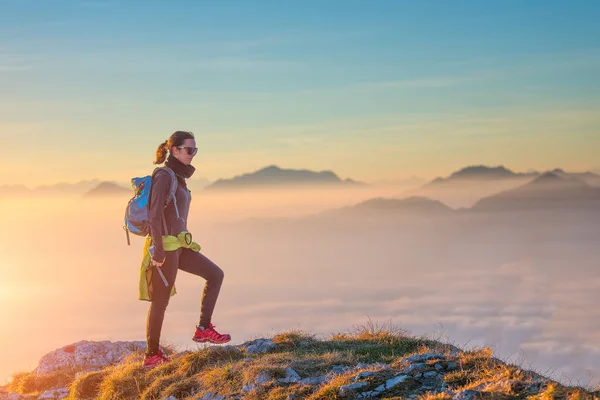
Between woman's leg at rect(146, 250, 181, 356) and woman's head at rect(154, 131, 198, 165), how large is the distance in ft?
5.32

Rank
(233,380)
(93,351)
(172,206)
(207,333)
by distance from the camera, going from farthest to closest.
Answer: (93,351) → (207,333) → (172,206) → (233,380)

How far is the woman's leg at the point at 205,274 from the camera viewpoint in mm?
12867

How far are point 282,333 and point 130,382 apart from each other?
2.99 meters

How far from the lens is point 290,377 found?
35.7 ft

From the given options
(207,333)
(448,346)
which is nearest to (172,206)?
(207,333)

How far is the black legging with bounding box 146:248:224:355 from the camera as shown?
41.0 ft

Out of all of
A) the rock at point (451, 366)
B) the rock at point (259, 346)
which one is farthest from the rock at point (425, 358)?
the rock at point (259, 346)

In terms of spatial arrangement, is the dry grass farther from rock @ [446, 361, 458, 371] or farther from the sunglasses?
rock @ [446, 361, 458, 371]

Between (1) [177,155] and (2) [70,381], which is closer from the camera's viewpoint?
(1) [177,155]

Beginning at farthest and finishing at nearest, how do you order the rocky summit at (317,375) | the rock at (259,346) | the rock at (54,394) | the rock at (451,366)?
the rock at (54,394) < the rock at (259,346) < the rock at (451,366) < the rocky summit at (317,375)

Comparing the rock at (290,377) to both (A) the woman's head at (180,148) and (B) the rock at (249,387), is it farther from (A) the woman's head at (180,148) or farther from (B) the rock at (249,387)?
(A) the woman's head at (180,148)

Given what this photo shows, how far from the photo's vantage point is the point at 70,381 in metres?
16.1

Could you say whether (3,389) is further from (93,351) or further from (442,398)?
(442,398)

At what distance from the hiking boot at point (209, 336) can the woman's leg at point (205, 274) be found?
0.09 metres
